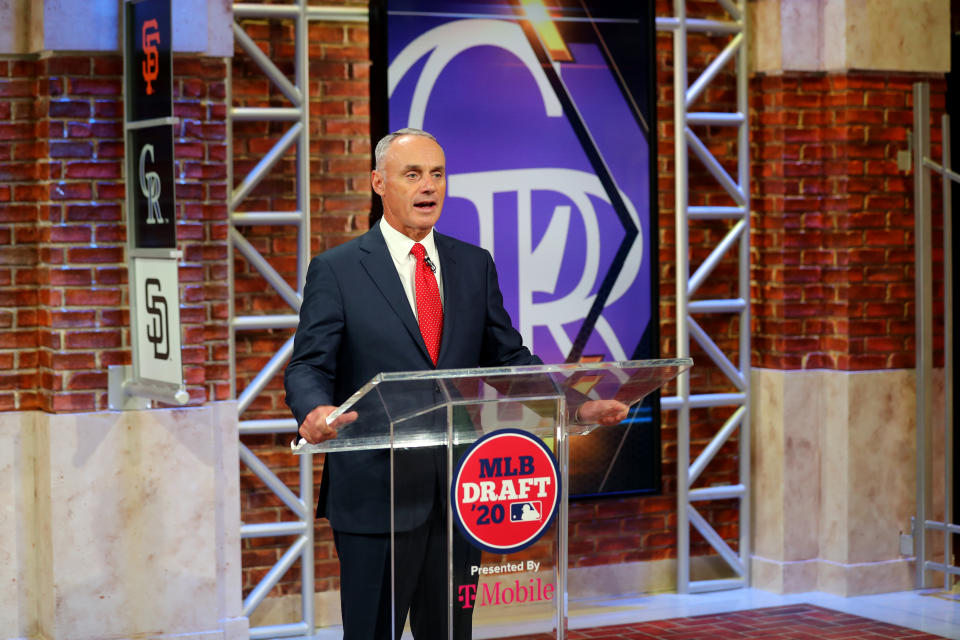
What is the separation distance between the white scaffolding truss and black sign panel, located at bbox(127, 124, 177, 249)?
1.74 ft

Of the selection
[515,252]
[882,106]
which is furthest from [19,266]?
[882,106]

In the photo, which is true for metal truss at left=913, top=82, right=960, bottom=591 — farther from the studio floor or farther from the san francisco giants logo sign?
the san francisco giants logo sign

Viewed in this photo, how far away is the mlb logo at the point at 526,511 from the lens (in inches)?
119

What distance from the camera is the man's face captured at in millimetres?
3379

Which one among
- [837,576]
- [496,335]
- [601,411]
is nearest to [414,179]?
[496,335]

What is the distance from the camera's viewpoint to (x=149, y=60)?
4926mm

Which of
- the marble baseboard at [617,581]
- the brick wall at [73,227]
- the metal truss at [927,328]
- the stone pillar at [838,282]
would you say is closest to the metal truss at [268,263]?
the marble baseboard at [617,581]

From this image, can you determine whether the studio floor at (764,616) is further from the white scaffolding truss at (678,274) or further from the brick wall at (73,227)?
the brick wall at (73,227)

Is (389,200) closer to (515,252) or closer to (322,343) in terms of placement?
(322,343)

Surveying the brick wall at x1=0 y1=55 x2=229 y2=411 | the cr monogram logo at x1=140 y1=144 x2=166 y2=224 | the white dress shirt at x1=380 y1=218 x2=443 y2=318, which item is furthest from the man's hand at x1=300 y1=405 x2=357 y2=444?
the brick wall at x1=0 y1=55 x2=229 y2=411

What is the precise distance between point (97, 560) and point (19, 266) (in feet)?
3.93

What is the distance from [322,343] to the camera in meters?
3.39

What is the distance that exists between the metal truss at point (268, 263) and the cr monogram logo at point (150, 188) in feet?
2.04

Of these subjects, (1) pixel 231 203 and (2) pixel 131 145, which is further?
(1) pixel 231 203
